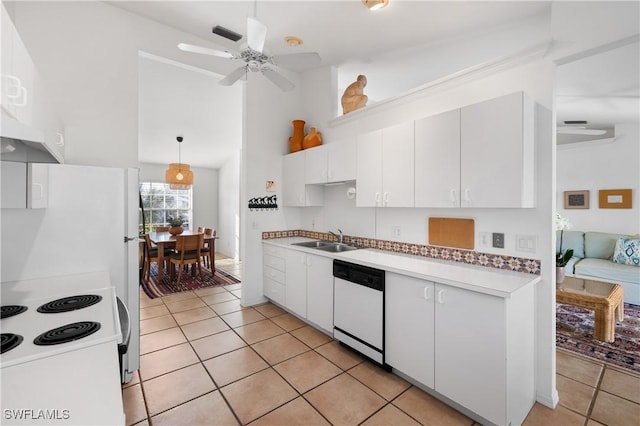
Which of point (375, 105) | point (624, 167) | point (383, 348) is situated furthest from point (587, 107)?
point (383, 348)

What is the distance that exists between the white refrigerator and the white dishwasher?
5.66 feet

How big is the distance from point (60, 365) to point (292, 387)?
62.4 inches

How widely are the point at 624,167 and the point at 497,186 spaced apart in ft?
14.9

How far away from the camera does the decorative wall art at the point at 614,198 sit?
4.48 metres

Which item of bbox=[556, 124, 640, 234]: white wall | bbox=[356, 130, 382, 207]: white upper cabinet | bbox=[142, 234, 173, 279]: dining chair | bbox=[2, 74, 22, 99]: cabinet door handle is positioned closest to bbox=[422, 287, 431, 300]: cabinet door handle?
bbox=[356, 130, 382, 207]: white upper cabinet

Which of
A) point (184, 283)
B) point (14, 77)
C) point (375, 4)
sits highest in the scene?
point (375, 4)

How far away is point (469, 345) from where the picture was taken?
1764 mm

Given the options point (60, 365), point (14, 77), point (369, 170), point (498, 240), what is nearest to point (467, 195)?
point (498, 240)

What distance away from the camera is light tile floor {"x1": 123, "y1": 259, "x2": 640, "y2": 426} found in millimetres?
1834

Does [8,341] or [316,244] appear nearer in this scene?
[8,341]

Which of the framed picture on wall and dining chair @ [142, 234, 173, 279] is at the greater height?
the framed picture on wall

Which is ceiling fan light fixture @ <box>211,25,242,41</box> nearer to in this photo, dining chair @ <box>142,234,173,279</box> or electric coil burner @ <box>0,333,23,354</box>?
electric coil burner @ <box>0,333,23,354</box>

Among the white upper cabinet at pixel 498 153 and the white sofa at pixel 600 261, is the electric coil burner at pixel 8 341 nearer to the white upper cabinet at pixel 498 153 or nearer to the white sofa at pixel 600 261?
the white upper cabinet at pixel 498 153

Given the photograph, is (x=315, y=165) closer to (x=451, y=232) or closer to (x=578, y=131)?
(x=451, y=232)
